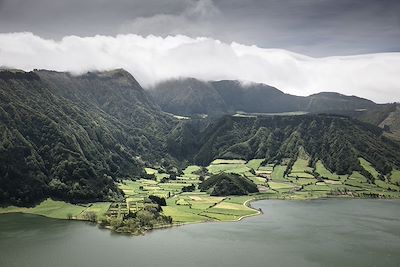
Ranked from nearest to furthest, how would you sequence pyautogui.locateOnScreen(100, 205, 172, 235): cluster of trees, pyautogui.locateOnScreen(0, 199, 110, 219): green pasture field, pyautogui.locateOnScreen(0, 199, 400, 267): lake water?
pyautogui.locateOnScreen(0, 199, 400, 267): lake water < pyautogui.locateOnScreen(100, 205, 172, 235): cluster of trees < pyautogui.locateOnScreen(0, 199, 110, 219): green pasture field

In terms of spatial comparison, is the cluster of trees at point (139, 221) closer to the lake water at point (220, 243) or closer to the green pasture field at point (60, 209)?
the lake water at point (220, 243)

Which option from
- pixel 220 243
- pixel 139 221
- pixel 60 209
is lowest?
pixel 220 243

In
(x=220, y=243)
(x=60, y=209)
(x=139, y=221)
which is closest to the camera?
(x=220, y=243)

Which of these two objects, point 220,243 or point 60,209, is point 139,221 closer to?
point 220,243

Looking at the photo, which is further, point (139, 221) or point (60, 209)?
point (60, 209)

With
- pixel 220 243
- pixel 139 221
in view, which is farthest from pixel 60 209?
pixel 220 243

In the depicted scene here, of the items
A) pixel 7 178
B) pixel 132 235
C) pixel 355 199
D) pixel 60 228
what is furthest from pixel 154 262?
pixel 355 199

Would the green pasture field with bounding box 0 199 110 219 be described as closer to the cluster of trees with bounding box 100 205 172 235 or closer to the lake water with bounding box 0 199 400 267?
the lake water with bounding box 0 199 400 267

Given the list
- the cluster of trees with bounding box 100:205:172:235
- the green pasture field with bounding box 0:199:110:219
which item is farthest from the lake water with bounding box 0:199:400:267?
the green pasture field with bounding box 0:199:110:219
